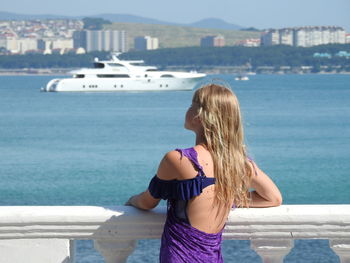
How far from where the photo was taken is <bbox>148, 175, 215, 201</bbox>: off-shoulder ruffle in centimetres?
248

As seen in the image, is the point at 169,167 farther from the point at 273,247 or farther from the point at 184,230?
the point at 273,247

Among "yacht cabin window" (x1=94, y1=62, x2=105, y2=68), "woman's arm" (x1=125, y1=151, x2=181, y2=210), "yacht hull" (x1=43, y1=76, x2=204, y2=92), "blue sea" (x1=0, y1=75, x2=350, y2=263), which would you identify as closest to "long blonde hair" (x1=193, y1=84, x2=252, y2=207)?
"woman's arm" (x1=125, y1=151, x2=181, y2=210)

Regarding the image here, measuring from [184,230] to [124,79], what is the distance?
275 ft

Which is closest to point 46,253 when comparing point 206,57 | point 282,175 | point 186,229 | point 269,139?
point 186,229

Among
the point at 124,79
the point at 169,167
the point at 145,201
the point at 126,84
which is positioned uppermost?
the point at 169,167

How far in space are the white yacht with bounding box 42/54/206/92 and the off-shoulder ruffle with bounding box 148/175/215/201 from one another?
81.4 metres

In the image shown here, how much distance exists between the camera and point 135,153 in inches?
1355

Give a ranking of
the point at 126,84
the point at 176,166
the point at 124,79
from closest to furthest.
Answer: the point at 176,166, the point at 124,79, the point at 126,84

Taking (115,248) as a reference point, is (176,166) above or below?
above

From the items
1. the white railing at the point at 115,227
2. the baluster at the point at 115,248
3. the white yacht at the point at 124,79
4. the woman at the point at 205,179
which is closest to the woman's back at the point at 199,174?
the woman at the point at 205,179

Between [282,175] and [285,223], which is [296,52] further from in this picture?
[285,223]

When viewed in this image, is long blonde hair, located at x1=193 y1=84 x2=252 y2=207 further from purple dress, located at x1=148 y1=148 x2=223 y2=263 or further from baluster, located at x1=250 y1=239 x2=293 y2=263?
baluster, located at x1=250 y1=239 x2=293 y2=263

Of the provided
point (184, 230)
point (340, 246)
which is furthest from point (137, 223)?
point (340, 246)

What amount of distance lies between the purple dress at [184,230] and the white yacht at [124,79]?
3205 inches
